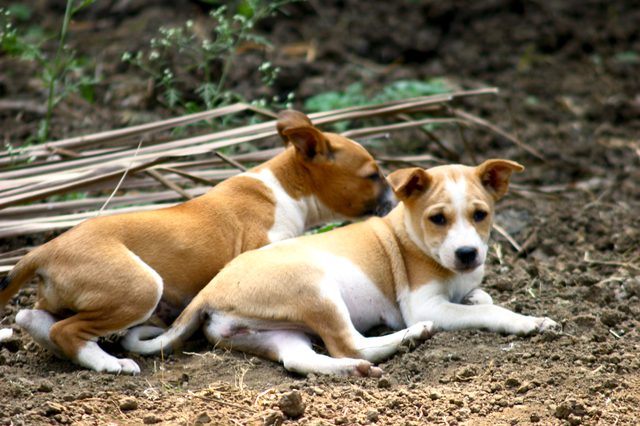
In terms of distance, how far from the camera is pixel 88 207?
675cm

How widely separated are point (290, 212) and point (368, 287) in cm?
102

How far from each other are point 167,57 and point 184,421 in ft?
21.4

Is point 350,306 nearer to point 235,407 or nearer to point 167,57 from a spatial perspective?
point 235,407

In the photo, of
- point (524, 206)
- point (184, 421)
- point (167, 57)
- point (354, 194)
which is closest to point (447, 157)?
point (524, 206)

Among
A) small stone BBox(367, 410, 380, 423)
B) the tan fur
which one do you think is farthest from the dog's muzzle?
small stone BBox(367, 410, 380, 423)

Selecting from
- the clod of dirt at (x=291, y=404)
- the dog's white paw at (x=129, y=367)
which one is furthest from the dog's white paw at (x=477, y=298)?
the dog's white paw at (x=129, y=367)

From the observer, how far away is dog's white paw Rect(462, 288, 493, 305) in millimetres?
5883

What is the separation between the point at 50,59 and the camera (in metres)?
10.7

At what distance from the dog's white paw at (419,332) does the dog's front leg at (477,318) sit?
16 centimetres

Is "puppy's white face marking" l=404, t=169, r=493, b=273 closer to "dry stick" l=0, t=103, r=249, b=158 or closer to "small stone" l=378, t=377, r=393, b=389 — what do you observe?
"small stone" l=378, t=377, r=393, b=389

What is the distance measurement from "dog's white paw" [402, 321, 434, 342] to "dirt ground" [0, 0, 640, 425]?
0.06 meters

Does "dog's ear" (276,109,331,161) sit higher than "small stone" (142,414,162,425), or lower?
higher

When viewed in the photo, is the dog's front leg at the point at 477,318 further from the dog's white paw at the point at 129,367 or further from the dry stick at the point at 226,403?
the dog's white paw at the point at 129,367

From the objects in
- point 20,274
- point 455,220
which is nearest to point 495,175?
point 455,220
